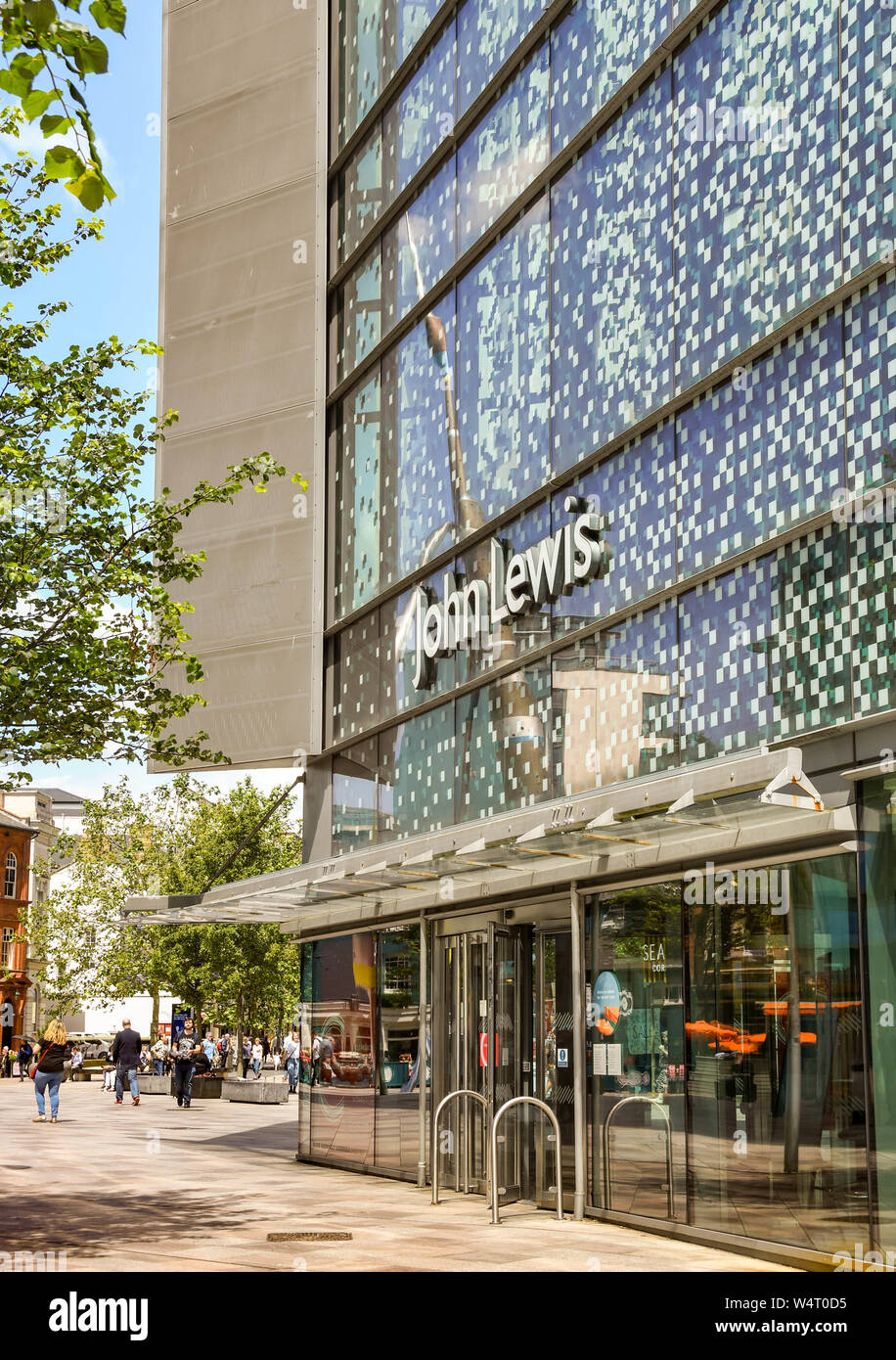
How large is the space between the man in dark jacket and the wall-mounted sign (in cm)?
1808

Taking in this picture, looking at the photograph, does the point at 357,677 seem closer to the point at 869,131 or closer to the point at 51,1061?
the point at 51,1061

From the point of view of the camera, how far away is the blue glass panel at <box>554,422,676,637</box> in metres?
12.1

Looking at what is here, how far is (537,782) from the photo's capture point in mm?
14039

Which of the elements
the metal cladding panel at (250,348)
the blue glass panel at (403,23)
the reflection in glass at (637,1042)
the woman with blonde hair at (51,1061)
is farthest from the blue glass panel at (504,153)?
the woman with blonde hair at (51,1061)

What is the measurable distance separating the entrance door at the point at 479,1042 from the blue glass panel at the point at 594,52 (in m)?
7.29

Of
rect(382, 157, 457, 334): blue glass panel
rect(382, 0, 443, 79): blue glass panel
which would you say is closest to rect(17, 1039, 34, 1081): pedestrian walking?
rect(382, 157, 457, 334): blue glass panel

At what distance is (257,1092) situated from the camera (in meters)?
36.3

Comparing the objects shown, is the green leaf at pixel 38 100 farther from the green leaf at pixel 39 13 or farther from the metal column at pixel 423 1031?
the metal column at pixel 423 1031

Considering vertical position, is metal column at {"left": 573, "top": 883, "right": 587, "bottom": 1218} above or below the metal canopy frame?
below

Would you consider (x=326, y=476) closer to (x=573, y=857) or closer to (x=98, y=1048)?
(x=573, y=857)

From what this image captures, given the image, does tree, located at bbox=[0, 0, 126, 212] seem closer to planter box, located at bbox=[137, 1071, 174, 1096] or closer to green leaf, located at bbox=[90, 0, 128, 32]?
green leaf, located at bbox=[90, 0, 128, 32]

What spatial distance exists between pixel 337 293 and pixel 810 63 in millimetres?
11918

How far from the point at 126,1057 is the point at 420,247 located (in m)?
20.9
